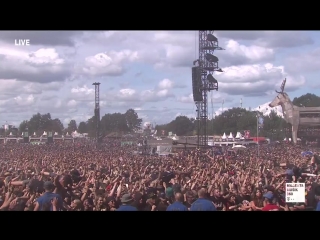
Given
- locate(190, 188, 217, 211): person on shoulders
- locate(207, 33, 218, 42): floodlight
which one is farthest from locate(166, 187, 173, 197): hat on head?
locate(207, 33, 218, 42): floodlight

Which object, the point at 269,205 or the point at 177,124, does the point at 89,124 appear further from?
the point at 269,205

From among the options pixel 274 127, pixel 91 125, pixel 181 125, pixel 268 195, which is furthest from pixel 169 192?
pixel 274 127

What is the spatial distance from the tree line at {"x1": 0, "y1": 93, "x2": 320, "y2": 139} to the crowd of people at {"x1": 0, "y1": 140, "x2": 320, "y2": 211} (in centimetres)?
21

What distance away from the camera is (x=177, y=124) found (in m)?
7.15

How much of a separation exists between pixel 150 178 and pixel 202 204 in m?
0.65

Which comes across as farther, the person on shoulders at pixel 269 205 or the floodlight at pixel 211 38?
the floodlight at pixel 211 38

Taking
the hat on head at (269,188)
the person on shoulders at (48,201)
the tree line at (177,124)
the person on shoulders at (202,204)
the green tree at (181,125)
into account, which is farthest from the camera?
the green tree at (181,125)

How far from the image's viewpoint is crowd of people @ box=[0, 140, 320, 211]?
21.9ft

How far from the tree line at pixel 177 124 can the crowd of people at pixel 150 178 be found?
8.1 inches

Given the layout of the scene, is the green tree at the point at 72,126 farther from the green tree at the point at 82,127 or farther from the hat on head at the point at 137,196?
the hat on head at the point at 137,196

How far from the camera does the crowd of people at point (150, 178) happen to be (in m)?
6.67

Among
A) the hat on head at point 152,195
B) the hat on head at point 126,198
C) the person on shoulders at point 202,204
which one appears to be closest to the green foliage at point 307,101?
the person on shoulders at point 202,204
